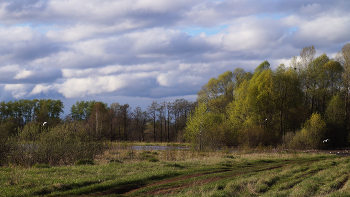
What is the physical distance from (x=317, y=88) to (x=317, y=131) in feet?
37.0

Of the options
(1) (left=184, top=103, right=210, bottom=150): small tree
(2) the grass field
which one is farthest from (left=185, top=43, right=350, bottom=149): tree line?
(2) the grass field

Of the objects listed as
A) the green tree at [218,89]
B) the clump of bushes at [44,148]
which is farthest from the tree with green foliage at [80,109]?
the clump of bushes at [44,148]

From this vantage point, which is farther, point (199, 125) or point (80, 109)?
point (80, 109)

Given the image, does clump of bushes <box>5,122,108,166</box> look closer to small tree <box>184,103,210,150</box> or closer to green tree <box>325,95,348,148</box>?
small tree <box>184,103,210,150</box>

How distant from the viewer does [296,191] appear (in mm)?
11367

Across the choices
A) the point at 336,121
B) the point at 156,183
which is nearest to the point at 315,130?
the point at 336,121

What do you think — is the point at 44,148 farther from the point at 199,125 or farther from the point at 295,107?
the point at 295,107

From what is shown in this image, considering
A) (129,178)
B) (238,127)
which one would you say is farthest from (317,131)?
(129,178)

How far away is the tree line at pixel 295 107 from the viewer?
43938 mm

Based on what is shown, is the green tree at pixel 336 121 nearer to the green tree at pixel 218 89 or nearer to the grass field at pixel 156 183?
the green tree at pixel 218 89

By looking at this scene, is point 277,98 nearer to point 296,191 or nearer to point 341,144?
point 341,144

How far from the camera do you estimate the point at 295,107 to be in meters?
50.1

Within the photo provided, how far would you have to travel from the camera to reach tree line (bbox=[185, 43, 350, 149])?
43.9 meters

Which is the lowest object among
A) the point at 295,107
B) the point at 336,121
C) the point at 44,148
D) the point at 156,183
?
the point at 156,183
